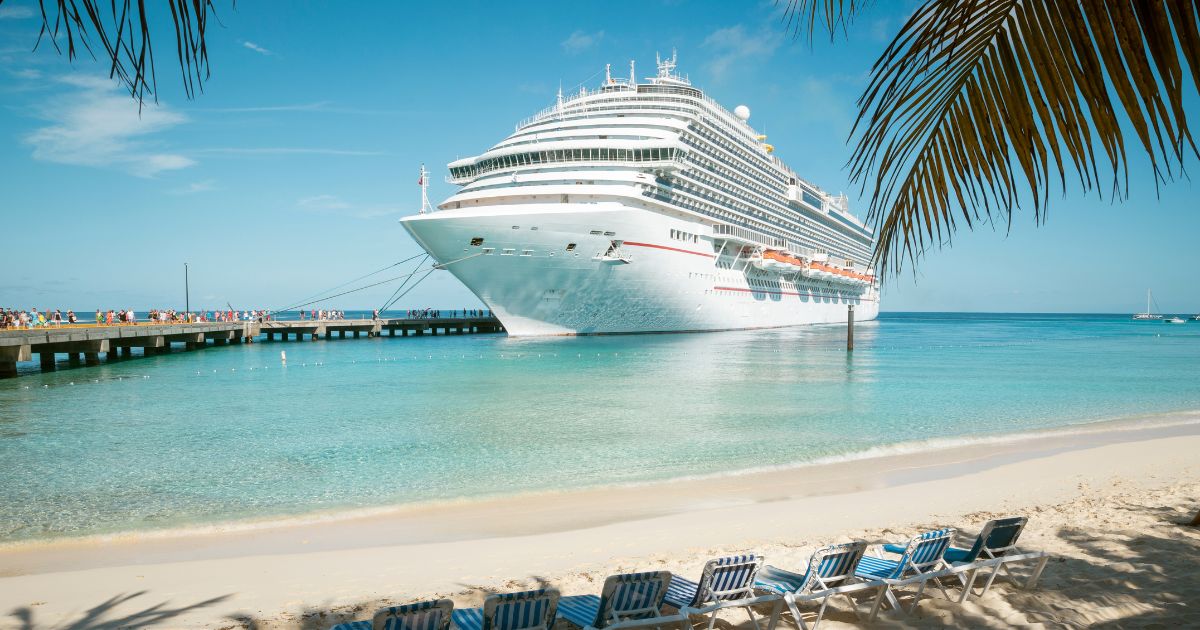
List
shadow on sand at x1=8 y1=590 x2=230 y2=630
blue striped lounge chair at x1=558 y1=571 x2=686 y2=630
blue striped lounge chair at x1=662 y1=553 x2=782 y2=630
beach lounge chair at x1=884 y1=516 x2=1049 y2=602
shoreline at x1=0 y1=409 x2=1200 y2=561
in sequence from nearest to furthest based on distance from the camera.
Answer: blue striped lounge chair at x1=558 y1=571 x2=686 y2=630 < blue striped lounge chair at x1=662 y1=553 x2=782 y2=630 < beach lounge chair at x1=884 y1=516 x2=1049 y2=602 < shadow on sand at x1=8 y1=590 x2=230 y2=630 < shoreline at x1=0 y1=409 x2=1200 y2=561

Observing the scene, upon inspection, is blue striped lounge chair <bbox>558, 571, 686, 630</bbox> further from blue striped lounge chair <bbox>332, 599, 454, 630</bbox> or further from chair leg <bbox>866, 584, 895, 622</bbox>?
chair leg <bbox>866, 584, 895, 622</bbox>

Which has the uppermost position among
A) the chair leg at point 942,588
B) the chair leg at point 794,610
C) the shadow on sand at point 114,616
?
the chair leg at point 794,610

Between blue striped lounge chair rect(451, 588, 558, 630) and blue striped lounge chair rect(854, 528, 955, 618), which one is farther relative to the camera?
blue striped lounge chair rect(854, 528, 955, 618)

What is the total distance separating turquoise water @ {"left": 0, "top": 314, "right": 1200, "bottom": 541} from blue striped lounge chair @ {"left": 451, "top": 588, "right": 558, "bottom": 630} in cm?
575

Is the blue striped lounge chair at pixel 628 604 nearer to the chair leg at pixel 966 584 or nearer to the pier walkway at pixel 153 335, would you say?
the chair leg at pixel 966 584

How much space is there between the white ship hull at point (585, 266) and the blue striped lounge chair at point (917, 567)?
25.5 m

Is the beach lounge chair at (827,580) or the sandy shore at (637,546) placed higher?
the beach lounge chair at (827,580)

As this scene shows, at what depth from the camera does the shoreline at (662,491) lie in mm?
7938

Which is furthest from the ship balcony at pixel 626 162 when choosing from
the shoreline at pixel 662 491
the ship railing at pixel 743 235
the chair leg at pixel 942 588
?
the chair leg at pixel 942 588

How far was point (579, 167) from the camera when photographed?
3403cm

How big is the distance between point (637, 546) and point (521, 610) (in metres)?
3.26

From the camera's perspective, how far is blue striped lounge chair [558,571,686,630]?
434 cm

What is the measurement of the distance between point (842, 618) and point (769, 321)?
155 ft

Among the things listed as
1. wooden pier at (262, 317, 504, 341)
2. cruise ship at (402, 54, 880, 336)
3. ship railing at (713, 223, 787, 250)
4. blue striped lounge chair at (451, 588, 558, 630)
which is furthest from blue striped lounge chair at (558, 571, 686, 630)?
wooden pier at (262, 317, 504, 341)
